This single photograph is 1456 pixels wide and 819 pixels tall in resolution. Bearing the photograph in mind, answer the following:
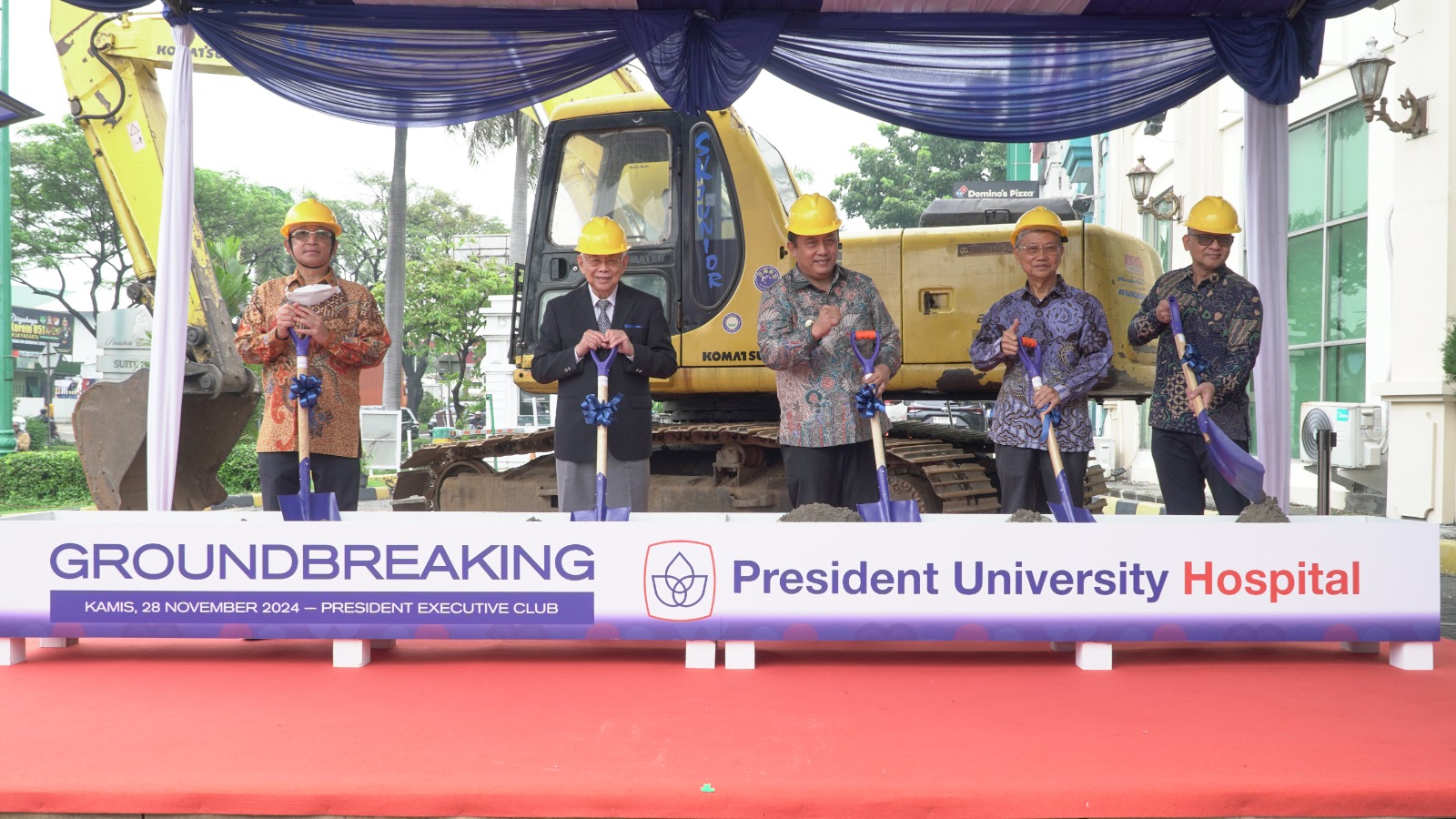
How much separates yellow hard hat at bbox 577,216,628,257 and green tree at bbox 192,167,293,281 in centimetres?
3417

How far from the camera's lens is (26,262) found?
32750 millimetres

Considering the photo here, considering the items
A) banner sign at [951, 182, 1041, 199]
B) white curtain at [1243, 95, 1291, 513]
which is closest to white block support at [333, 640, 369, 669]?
white curtain at [1243, 95, 1291, 513]

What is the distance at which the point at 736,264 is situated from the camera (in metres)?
6.31

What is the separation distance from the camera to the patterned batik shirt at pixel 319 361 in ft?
14.8

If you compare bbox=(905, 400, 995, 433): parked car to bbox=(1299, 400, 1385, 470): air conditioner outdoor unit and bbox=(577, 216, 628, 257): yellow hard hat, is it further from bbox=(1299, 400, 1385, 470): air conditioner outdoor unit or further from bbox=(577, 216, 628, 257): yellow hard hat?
bbox=(577, 216, 628, 257): yellow hard hat

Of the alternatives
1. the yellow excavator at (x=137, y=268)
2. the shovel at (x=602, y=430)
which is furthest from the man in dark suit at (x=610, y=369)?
the yellow excavator at (x=137, y=268)

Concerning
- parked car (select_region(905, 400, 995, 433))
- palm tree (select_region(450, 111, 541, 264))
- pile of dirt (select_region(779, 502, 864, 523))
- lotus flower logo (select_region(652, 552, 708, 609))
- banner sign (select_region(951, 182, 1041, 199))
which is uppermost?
palm tree (select_region(450, 111, 541, 264))

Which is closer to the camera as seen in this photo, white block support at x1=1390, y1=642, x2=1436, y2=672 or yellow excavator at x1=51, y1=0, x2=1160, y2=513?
white block support at x1=1390, y1=642, x2=1436, y2=672

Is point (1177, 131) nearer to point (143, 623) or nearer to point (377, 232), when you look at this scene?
point (143, 623)

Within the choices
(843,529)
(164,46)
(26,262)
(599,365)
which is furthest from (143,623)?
(26,262)

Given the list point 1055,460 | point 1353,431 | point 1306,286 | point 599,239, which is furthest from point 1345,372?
point 599,239

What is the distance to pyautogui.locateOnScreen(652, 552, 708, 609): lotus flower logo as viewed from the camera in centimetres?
381

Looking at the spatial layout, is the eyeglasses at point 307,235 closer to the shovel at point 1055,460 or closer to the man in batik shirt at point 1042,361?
the man in batik shirt at point 1042,361

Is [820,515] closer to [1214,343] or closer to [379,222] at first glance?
[1214,343]
